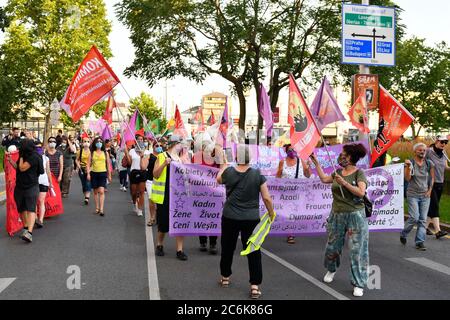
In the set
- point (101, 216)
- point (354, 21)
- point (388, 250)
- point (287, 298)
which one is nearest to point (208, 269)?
point (287, 298)

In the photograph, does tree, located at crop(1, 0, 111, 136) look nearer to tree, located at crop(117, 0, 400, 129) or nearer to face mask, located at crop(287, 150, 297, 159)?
tree, located at crop(117, 0, 400, 129)

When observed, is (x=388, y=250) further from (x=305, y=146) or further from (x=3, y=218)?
(x=3, y=218)

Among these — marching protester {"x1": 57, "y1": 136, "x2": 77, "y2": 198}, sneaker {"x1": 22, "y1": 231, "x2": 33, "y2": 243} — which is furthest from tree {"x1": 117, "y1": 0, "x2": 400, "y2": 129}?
sneaker {"x1": 22, "y1": 231, "x2": 33, "y2": 243}

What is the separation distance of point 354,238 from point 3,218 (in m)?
7.98

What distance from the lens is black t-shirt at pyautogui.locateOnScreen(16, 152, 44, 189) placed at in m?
8.74

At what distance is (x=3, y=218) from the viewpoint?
11.1 metres

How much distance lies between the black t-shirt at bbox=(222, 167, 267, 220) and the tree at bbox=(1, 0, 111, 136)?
4077 centimetres

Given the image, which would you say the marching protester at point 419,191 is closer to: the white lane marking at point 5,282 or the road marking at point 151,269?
the road marking at point 151,269

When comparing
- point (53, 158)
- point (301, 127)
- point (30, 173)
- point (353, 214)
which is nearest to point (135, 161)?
point (53, 158)

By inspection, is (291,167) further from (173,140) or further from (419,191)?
(173,140)

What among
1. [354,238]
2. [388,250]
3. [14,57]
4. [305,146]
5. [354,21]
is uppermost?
[14,57]

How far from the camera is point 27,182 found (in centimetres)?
877

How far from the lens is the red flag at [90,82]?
33.3 feet
